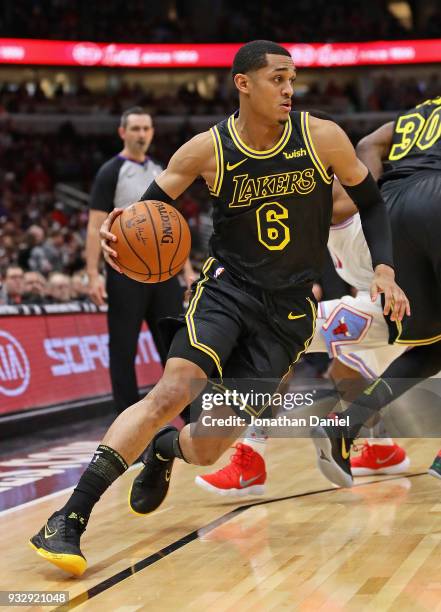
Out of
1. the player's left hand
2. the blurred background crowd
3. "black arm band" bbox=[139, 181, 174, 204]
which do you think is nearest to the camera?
the player's left hand

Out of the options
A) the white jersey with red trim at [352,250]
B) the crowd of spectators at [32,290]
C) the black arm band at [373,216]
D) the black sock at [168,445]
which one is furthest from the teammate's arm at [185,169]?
the crowd of spectators at [32,290]

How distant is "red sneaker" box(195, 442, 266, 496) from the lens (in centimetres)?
498

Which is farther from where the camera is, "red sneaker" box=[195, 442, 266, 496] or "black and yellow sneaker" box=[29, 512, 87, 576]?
"red sneaker" box=[195, 442, 266, 496]

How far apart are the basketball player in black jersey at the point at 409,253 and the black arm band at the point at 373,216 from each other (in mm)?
630

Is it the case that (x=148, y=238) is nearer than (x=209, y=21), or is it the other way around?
(x=148, y=238)

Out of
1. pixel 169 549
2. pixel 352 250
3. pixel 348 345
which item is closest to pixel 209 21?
pixel 352 250

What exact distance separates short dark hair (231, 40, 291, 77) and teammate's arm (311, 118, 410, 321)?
12.2 inches

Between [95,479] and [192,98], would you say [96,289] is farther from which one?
[192,98]

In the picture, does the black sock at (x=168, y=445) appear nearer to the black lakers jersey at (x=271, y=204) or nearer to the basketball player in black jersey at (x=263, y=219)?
the basketball player in black jersey at (x=263, y=219)

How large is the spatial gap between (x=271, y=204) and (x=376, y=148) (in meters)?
1.19

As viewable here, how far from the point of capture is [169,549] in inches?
160

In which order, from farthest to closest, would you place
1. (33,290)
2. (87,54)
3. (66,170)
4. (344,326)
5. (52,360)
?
1. (87,54)
2. (66,170)
3. (33,290)
4. (52,360)
5. (344,326)

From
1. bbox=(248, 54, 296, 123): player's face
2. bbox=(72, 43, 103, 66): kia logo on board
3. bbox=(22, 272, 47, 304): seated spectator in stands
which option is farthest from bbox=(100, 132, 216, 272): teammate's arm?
bbox=(72, 43, 103, 66): kia logo on board

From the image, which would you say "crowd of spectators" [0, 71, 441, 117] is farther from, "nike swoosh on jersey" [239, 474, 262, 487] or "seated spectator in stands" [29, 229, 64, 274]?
"nike swoosh on jersey" [239, 474, 262, 487]
